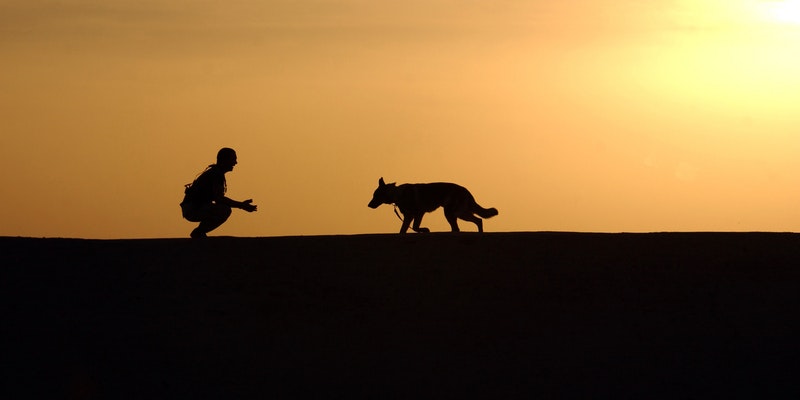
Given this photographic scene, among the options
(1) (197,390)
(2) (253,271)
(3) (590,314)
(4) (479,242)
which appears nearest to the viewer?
(1) (197,390)

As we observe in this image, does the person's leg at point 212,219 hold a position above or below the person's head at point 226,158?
below

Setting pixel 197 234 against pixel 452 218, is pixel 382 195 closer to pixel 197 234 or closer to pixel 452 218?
pixel 452 218

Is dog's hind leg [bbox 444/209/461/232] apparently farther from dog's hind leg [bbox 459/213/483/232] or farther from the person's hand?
the person's hand

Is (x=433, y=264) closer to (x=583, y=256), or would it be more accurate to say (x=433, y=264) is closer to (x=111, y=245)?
(x=583, y=256)

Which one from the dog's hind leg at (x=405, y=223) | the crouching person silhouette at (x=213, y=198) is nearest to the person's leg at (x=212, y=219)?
the crouching person silhouette at (x=213, y=198)

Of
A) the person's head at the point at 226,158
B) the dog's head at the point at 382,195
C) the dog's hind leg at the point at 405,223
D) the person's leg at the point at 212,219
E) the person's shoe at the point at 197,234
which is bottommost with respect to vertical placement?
the person's shoe at the point at 197,234

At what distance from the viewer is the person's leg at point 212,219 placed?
16.5m

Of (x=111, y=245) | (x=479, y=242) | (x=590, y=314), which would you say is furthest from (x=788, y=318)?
(x=111, y=245)

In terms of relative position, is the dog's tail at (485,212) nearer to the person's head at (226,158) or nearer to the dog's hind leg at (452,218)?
the dog's hind leg at (452,218)

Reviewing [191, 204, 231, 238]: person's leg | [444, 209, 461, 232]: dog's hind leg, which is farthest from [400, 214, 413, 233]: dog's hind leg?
[191, 204, 231, 238]: person's leg

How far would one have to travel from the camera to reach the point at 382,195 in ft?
77.0

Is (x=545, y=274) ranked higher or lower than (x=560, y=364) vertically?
higher

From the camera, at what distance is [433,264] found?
1486cm

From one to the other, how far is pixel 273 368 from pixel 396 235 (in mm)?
3743
